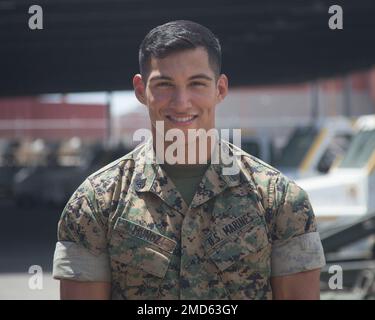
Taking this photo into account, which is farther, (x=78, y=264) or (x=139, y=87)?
(x=139, y=87)

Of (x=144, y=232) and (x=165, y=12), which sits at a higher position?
(x=165, y=12)

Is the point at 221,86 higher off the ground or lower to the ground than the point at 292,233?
higher

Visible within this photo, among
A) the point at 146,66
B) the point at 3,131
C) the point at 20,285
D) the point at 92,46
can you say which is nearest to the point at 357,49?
the point at 92,46

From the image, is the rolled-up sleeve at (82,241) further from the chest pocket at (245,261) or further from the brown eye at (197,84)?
the brown eye at (197,84)

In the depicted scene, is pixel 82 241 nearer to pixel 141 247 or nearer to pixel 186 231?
pixel 141 247

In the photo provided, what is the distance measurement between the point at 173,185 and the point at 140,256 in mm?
218

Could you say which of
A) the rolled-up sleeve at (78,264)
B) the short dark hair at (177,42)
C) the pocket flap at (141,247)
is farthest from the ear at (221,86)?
the rolled-up sleeve at (78,264)

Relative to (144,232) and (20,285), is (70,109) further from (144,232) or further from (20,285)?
(144,232)

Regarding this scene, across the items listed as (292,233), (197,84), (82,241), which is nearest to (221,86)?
(197,84)

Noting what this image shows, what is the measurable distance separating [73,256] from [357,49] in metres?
19.1

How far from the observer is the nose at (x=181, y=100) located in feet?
7.38

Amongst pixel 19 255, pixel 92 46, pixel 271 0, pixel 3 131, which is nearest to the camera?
pixel 19 255

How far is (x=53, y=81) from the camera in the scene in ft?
91.8

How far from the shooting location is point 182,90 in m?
2.27
